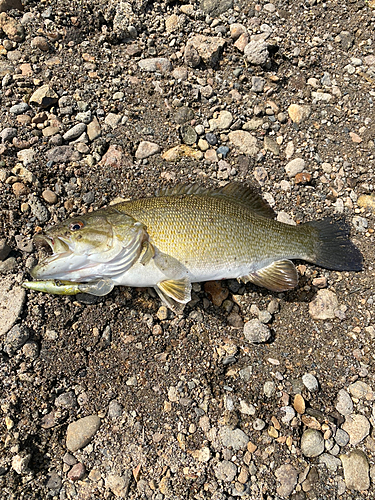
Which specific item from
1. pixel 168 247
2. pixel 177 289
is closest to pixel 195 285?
pixel 177 289

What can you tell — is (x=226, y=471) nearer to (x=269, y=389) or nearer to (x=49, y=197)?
(x=269, y=389)

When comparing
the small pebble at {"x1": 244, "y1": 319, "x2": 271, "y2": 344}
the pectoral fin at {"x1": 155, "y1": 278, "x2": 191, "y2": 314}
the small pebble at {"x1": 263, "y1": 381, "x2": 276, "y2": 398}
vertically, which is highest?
the pectoral fin at {"x1": 155, "y1": 278, "x2": 191, "y2": 314}

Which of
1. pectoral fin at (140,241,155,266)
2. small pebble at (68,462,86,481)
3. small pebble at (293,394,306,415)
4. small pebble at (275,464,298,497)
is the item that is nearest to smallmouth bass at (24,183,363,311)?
pectoral fin at (140,241,155,266)

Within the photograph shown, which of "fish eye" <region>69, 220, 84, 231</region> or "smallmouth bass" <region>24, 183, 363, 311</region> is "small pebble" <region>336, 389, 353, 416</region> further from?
"fish eye" <region>69, 220, 84, 231</region>

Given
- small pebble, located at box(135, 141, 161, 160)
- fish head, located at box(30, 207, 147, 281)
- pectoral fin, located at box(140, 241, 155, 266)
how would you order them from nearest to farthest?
fish head, located at box(30, 207, 147, 281) → pectoral fin, located at box(140, 241, 155, 266) → small pebble, located at box(135, 141, 161, 160)

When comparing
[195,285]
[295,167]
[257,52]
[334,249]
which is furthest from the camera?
[257,52]

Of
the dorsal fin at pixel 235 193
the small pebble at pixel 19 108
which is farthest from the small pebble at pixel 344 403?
the small pebble at pixel 19 108

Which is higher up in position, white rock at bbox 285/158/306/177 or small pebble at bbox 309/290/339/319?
white rock at bbox 285/158/306/177
